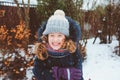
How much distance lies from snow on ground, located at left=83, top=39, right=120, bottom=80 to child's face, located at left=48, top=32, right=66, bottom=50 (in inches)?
232

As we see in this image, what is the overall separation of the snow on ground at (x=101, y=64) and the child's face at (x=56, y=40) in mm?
5905

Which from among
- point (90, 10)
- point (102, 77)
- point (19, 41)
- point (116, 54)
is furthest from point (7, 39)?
point (116, 54)

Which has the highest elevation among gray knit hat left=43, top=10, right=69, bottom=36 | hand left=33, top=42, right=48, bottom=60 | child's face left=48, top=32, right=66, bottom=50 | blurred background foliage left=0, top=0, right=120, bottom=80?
gray knit hat left=43, top=10, right=69, bottom=36

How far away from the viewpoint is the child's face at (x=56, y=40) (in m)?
3.47

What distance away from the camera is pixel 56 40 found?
3.47 m

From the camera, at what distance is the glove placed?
3.45 meters

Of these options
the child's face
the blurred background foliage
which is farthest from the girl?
the blurred background foliage

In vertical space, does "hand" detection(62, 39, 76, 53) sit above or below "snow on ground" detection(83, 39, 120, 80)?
above

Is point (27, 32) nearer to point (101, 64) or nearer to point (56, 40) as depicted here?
point (101, 64)

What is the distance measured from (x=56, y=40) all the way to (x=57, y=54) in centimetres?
13

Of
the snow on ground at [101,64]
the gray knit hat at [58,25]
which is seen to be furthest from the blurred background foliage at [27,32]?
the gray knit hat at [58,25]

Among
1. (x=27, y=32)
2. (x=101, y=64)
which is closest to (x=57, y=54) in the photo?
(x=27, y=32)

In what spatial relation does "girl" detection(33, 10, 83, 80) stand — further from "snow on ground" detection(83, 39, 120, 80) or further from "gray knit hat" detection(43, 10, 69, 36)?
"snow on ground" detection(83, 39, 120, 80)

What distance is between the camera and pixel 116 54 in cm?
1302
